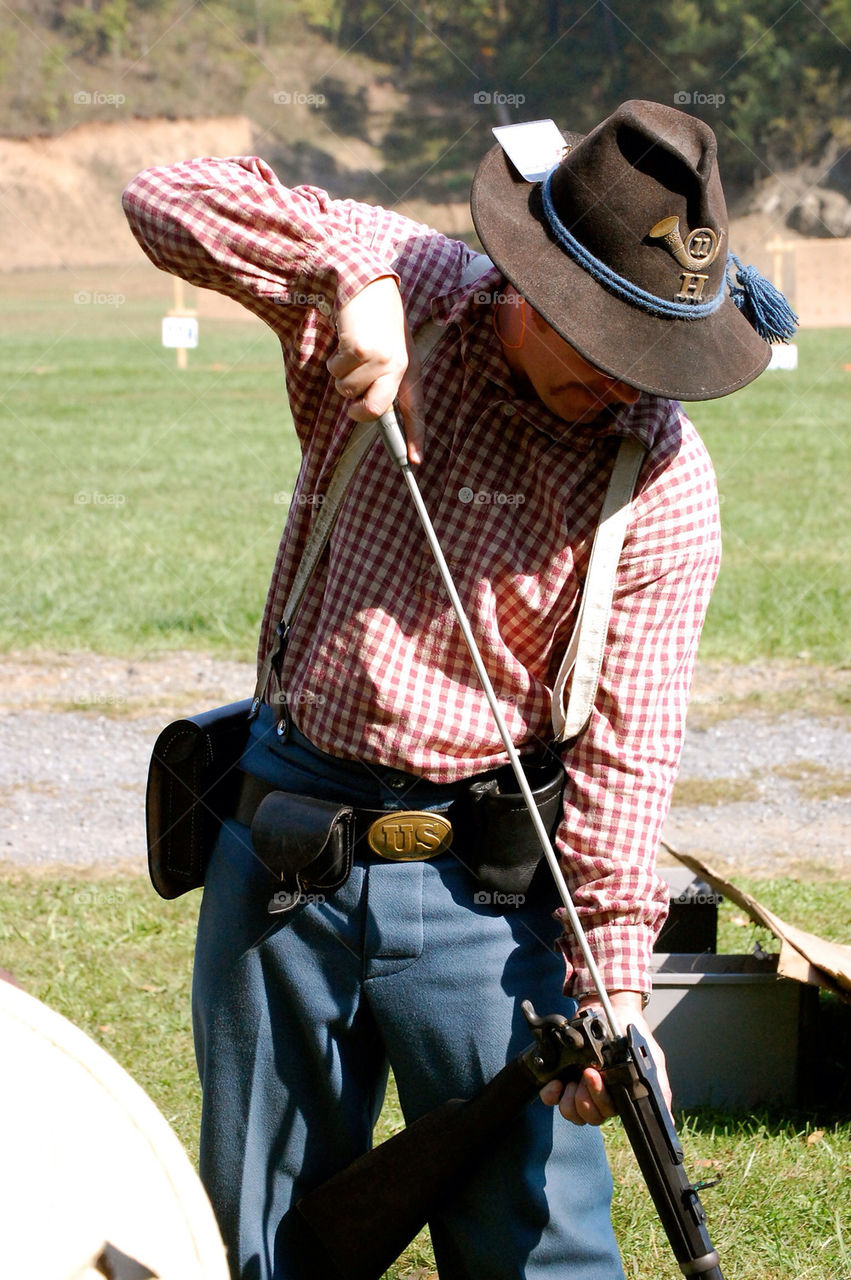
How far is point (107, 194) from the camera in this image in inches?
1673

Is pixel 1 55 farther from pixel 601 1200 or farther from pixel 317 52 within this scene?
pixel 601 1200

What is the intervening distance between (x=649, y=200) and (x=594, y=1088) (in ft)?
3.87

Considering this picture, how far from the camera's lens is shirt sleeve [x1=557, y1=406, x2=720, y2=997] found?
1.96 meters

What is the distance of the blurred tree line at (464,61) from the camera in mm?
44594

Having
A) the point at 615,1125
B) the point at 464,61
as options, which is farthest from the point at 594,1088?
the point at 464,61

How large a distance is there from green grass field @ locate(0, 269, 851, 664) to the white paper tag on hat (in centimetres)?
190

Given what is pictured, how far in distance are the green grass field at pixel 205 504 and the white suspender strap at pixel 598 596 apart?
204 cm

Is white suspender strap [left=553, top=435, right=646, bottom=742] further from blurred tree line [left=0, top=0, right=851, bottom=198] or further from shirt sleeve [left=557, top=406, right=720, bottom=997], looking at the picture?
blurred tree line [left=0, top=0, right=851, bottom=198]

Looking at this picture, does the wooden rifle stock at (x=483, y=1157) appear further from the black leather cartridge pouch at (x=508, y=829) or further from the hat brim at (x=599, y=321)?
the hat brim at (x=599, y=321)

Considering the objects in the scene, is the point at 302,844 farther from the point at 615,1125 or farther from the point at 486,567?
the point at 615,1125

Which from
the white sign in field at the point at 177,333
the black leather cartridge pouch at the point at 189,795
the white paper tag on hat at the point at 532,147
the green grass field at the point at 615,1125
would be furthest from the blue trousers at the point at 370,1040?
the white sign in field at the point at 177,333

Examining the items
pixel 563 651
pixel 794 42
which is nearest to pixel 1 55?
pixel 794 42

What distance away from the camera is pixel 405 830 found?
1.99 meters

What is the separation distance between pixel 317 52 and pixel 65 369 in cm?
3313
